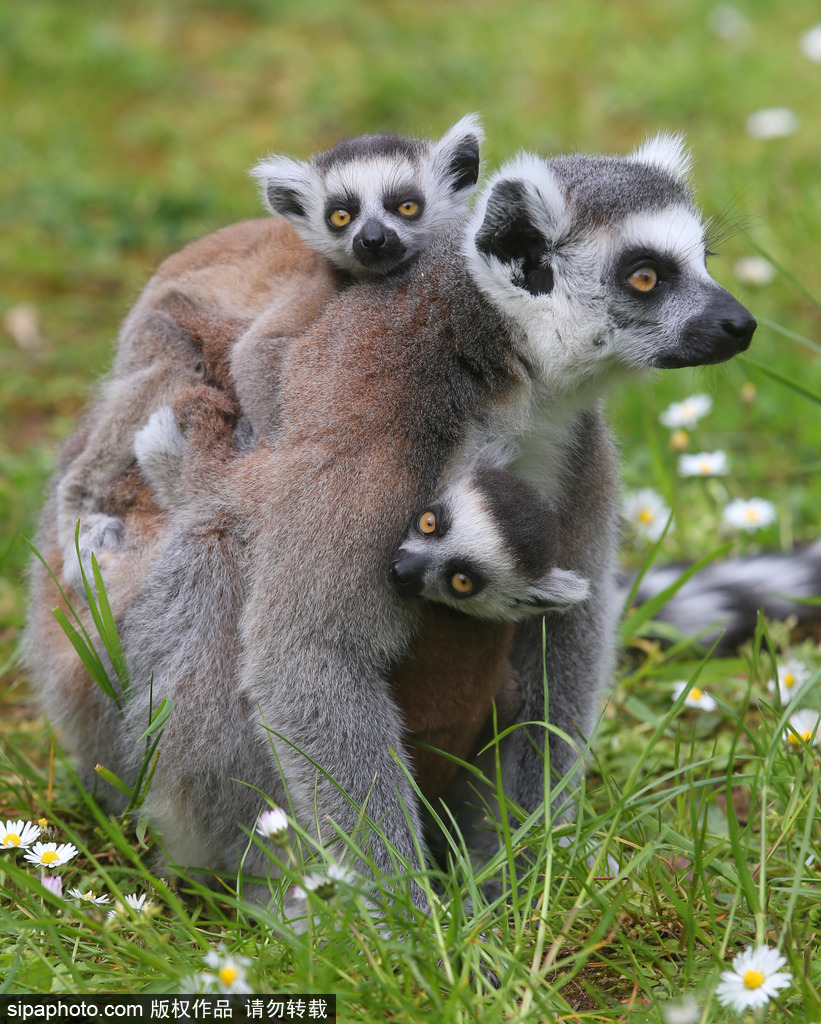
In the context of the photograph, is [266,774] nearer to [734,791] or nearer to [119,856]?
[119,856]

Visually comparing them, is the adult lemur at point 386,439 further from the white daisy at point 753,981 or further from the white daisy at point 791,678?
the white daisy at point 791,678

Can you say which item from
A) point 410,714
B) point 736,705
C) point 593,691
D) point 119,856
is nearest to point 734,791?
point 736,705

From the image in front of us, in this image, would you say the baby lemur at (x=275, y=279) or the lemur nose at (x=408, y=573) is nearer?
the lemur nose at (x=408, y=573)

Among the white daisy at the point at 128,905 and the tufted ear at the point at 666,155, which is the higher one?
the tufted ear at the point at 666,155

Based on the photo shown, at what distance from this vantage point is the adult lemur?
3078 mm

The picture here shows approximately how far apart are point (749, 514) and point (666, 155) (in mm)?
1870

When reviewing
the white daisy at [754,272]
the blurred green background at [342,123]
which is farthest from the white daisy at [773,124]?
the white daisy at [754,272]

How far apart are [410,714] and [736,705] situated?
4.85ft

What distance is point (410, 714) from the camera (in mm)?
3381

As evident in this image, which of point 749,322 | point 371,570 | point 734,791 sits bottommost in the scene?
point 734,791

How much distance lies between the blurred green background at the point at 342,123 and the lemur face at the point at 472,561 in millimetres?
2334

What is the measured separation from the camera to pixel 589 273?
10.3ft

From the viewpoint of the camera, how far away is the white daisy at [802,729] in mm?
3108

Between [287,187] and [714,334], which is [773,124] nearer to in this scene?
[287,187]
